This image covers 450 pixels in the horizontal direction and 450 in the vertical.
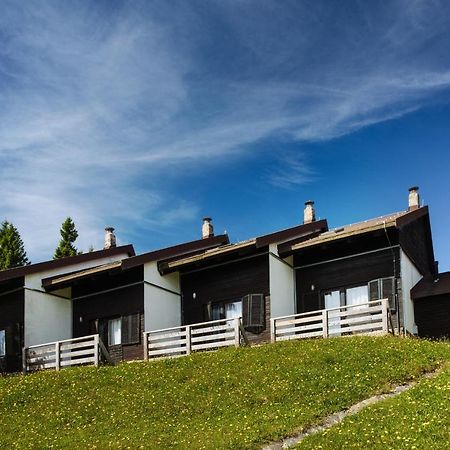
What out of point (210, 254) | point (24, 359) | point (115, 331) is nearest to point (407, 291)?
point (210, 254)

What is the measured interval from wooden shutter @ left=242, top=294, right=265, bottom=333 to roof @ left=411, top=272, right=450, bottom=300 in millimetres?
6245

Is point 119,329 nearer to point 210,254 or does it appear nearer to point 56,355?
point 56,355

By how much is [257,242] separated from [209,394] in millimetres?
10095

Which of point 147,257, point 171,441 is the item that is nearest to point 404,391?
point 171,441

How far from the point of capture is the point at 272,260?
102ft

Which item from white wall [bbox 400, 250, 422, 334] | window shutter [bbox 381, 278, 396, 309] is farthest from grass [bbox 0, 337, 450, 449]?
white wall [bbox 400, 250, 422, 334]

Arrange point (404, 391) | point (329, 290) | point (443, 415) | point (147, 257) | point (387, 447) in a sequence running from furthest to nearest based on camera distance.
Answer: point (147, 257) → point (329, 290) → point (404, 391) → point (443, 415) → point (387, 447)

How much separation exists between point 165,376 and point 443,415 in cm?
1009

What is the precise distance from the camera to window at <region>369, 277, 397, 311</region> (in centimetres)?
2831

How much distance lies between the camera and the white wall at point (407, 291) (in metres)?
28.6

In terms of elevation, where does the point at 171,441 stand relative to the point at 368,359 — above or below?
below

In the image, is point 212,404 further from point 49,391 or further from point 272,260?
point 272,260

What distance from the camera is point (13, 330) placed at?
115 ft

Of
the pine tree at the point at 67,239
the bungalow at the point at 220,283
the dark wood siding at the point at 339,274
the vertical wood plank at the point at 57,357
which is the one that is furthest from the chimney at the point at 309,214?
the pine tree at the point at 67,239
